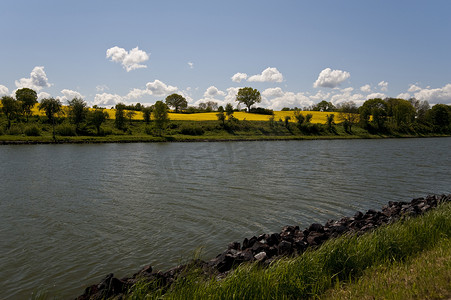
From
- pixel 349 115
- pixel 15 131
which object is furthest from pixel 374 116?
pixel 15 131

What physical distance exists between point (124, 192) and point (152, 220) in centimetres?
651

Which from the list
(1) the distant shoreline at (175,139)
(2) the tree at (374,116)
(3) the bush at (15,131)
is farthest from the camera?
(2) the tree at (374,116)

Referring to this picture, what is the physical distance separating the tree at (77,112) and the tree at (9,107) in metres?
12.4

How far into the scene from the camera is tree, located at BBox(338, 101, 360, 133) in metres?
105

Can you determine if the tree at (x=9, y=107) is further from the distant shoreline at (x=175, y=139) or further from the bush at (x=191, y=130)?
the bush at (x=191, y=130)

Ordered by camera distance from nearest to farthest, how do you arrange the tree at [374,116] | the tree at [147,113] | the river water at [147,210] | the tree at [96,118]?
the river water at [147,210]
the tree at [96,118]
the tree at [147,113]
the tree at [374,116]

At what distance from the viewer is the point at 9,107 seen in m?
79.2

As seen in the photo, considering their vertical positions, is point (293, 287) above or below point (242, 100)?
below

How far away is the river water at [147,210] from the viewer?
353 inches

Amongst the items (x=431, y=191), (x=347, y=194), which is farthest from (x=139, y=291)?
(x=431, y=191)

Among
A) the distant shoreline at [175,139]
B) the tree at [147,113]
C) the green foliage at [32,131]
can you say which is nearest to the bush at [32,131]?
the green foliage at [32,131]

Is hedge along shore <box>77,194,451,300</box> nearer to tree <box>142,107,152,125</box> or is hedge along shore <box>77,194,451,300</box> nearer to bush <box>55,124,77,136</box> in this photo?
bush <box>55,124,77,136</box>

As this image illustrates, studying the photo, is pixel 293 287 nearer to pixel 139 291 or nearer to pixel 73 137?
pixel 139 291

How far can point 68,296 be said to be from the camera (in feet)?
24.1
